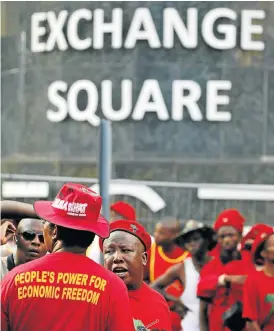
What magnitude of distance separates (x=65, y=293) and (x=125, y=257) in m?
1.34

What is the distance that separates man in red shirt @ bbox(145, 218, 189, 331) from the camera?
38.7 feet

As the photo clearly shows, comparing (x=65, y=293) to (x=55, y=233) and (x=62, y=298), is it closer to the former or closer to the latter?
(x=62, y=298)

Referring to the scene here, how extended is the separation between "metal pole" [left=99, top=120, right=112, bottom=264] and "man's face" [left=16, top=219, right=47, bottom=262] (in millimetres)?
1277

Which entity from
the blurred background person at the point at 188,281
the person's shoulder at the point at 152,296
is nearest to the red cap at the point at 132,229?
the person's shoulder at the point at 152,296

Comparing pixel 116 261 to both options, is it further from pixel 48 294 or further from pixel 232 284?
pixel 232 284

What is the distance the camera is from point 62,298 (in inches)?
221

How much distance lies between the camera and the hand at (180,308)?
11.3 meters

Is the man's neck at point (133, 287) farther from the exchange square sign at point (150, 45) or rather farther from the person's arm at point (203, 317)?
the exchange square sign at point (150, 45)

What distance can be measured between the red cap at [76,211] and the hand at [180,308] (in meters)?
5.43

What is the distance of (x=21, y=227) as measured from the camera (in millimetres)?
7668

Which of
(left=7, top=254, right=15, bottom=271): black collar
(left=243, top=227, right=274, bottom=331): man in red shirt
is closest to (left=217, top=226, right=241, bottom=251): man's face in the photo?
(left=243, top=227, right=274, bottom=331): man in red shirt

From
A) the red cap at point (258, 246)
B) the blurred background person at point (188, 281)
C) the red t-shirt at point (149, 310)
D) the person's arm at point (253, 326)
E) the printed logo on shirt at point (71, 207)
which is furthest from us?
the blurred background person at point (188, 281)

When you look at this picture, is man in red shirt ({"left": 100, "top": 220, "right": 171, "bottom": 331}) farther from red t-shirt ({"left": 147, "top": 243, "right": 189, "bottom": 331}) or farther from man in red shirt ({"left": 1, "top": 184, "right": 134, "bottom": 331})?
red t-shirt ({"left": 147, "top": 243, "right": 189, "bottom": 331})

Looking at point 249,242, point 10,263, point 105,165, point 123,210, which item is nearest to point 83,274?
point 10,263
